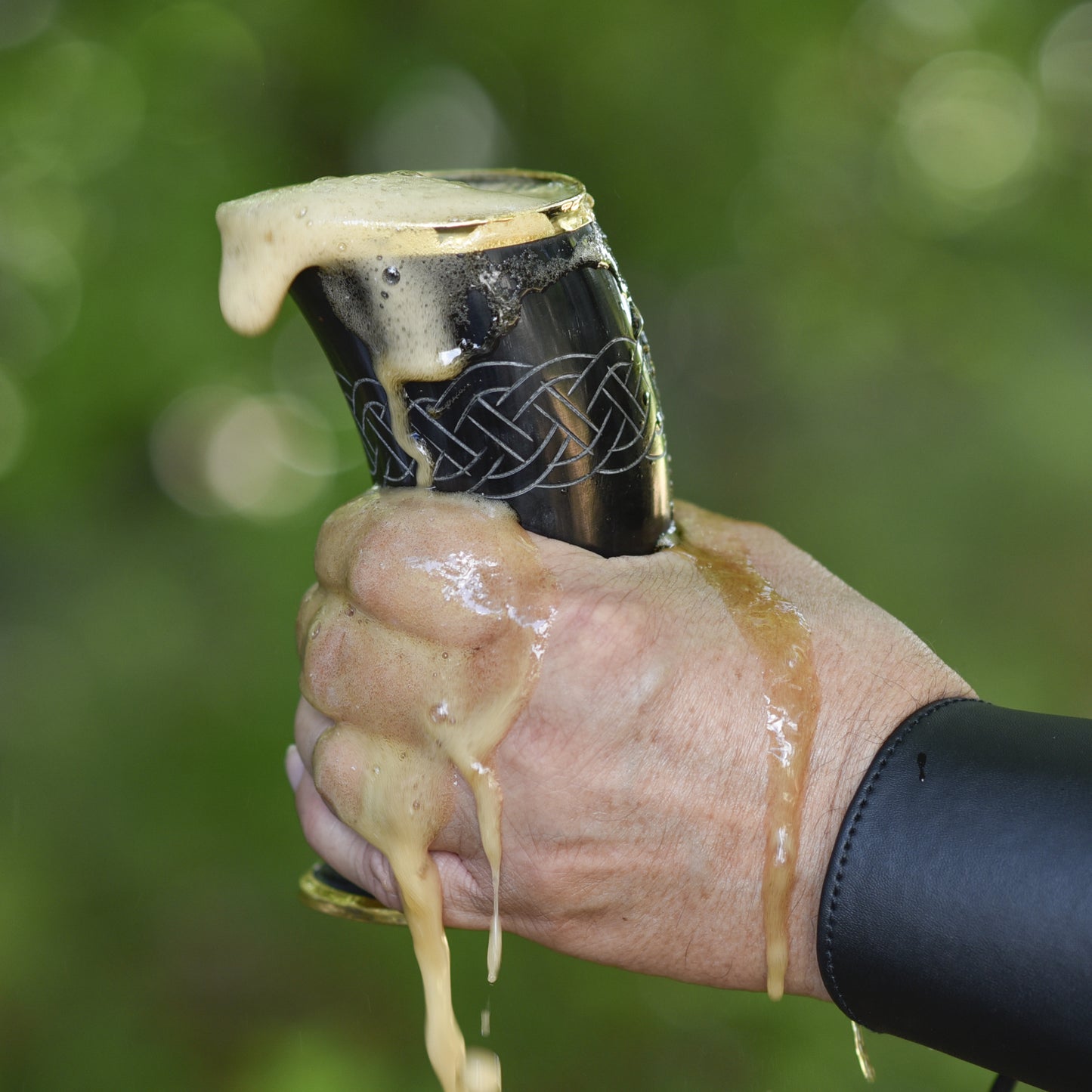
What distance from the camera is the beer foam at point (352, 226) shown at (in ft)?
2.18

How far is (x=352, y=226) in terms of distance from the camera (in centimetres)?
66

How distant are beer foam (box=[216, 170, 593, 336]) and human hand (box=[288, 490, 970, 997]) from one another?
0.17 meters

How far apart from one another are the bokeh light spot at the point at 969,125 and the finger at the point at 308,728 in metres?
1.59

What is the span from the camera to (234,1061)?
191 centimetres

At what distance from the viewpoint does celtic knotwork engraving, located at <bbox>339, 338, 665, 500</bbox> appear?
70 centimetres

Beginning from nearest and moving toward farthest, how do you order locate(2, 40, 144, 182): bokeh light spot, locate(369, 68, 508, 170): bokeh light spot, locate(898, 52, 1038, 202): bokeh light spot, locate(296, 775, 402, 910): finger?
locate(296, 775, 402, 910): finger, locate(2, 40, 144, 182): bokeh light spot, locate(369, 68, 508, 170): bokeh light spot, locate(898, 52, 1038, 202): bokeh light spot

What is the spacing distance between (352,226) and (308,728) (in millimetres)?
398

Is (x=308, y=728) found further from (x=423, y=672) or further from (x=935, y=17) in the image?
(x=935, y=17)

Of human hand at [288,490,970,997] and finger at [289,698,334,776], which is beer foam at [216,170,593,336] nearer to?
human hand at [288,490,970,997]

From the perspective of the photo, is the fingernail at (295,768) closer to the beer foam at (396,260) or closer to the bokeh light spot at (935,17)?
the beer foam at (396,260)

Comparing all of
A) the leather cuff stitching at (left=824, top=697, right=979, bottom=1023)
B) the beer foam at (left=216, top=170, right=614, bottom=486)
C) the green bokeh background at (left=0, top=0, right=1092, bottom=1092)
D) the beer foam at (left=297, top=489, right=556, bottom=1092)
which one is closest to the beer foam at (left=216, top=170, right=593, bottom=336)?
the beer foam at (left=216, top=170, right=614, bottom=486)

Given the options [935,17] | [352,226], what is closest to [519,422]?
[352,226]

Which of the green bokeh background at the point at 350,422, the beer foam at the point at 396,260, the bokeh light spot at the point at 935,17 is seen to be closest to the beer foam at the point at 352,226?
the beer foam at the point at 396,260

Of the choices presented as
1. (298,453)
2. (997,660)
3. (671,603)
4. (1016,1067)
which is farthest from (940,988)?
(997,660)
